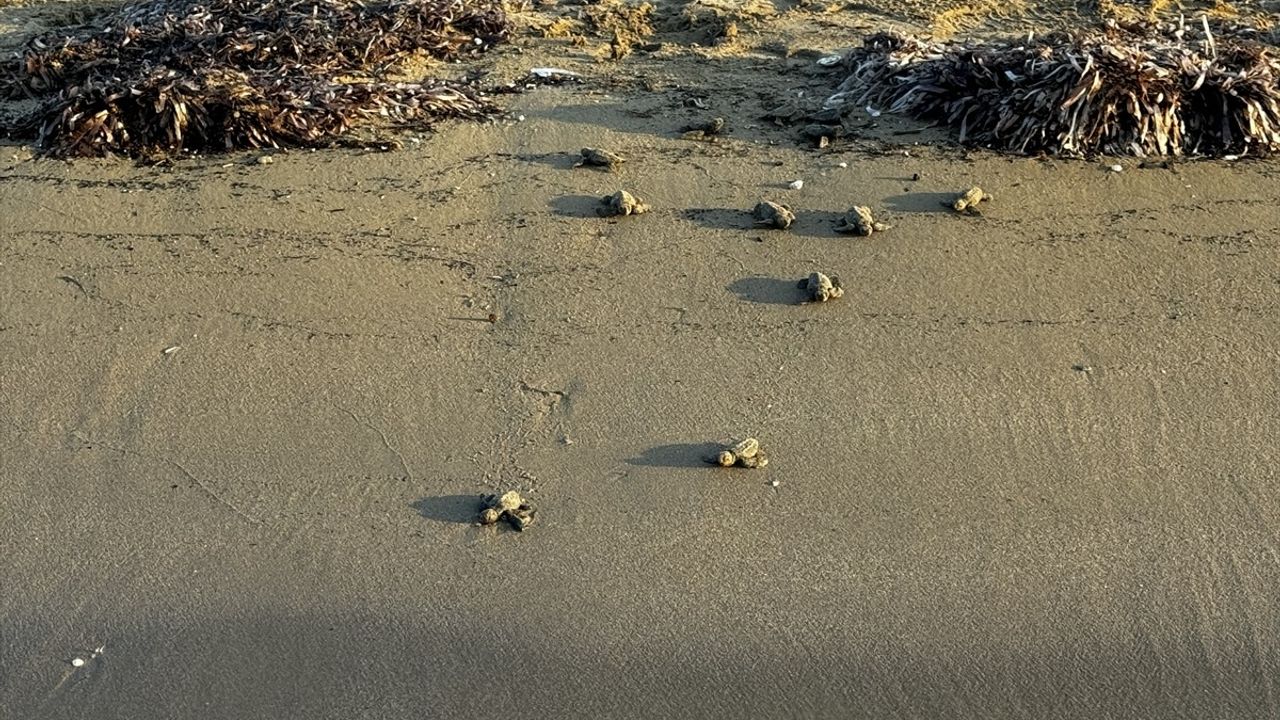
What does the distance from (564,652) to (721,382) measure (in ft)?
3.46

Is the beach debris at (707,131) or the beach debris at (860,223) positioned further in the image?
the beach debris at (707,131)

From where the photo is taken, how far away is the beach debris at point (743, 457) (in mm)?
3406

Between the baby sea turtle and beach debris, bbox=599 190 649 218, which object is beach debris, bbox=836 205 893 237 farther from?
beach debris, bbox=599 190 649 218

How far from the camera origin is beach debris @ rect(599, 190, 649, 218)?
4430 millimetres

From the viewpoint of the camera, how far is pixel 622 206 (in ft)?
14.5

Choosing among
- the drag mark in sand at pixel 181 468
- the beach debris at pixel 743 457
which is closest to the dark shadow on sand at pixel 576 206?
the beach debris at pixel 743 457

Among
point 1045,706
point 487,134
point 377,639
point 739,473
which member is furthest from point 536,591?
point 487,134

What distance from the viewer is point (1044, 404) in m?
3.62

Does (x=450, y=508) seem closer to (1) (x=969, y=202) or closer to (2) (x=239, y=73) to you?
(1) (x=969, y=202)

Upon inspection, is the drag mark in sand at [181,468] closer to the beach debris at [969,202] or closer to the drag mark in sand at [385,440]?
the drag mark in sand at [385,440]

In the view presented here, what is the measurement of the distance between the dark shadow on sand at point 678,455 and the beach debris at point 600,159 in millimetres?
1512

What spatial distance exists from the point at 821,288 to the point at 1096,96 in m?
1.50

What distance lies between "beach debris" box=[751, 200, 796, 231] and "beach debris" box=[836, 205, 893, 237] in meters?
0.17

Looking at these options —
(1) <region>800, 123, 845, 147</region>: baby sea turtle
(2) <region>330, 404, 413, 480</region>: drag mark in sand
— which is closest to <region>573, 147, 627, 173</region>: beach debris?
(1) <region>800, 123, 845, 147</region>: baby sea turtle
